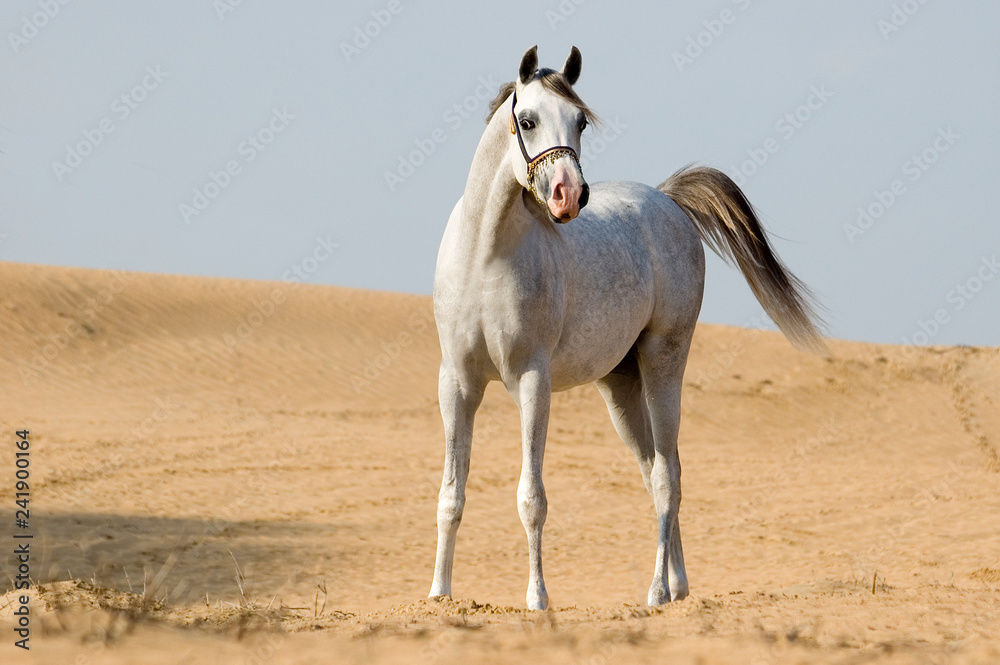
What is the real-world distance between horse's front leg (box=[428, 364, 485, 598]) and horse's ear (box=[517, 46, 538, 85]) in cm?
147

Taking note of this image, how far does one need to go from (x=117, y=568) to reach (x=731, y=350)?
21023mm

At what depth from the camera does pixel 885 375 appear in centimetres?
2522

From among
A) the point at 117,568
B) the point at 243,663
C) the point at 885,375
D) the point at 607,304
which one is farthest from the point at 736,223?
the point at 885,375

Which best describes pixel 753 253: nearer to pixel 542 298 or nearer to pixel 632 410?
pixel 632 410

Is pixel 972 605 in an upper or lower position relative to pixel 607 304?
lower

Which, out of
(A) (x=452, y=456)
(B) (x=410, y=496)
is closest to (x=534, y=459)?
(A) (x=452, y=456)

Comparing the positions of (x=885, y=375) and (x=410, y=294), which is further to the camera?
(x=410, y=294)

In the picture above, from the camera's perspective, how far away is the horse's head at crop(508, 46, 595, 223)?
4.24 meters

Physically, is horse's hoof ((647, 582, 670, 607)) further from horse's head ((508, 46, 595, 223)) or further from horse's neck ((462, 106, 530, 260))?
horse's head ((508, 46, 595, 223))

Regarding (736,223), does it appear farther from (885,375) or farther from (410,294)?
(410,294)

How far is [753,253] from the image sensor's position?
6.70m

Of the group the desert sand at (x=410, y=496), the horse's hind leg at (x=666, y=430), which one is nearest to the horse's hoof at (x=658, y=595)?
the horse's hind leg at (x=666, y=430)

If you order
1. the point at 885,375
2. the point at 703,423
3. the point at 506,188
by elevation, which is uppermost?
the point at 885,375

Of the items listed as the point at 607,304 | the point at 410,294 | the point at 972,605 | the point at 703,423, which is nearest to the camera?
the point at 972,605
